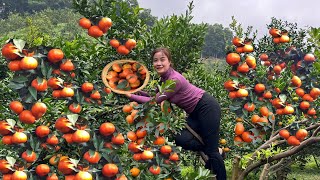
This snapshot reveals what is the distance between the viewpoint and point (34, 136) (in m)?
2.99

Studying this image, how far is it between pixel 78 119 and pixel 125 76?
3.25ft

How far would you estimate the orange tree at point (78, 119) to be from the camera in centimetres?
282

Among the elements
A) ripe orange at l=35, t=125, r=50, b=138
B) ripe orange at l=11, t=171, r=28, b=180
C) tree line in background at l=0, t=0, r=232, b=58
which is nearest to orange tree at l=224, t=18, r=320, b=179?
ripe orange at l=35, t=125, r=50, b=138

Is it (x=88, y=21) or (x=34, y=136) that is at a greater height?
(x=88, y=21)

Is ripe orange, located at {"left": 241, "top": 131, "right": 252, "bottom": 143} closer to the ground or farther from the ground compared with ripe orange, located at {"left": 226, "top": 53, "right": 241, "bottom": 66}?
closer to the ground

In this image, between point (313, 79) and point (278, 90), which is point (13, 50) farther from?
point (313, 79)

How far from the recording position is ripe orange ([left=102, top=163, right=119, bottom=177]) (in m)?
2.95

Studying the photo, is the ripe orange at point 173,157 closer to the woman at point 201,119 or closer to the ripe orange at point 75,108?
the woman at point 201,119

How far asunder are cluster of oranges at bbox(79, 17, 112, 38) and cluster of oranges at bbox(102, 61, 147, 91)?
0.34 m

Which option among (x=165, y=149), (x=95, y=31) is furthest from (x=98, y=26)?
(x=165, y=149)

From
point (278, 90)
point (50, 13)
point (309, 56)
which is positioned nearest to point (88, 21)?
point (278, 90)

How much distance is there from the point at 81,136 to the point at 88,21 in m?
1.29

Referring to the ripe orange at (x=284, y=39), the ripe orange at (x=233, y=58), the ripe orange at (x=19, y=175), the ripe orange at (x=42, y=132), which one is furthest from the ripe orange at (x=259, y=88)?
the ripe orange at (x=19, y=175)

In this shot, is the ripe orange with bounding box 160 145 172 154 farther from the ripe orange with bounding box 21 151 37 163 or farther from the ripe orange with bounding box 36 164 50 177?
the ripe orange with bounding box 21 151 37 163
